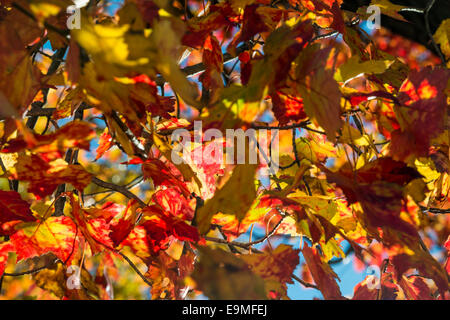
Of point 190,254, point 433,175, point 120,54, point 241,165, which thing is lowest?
point 190,254

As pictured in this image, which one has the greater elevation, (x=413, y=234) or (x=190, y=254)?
(x=413, y=234)

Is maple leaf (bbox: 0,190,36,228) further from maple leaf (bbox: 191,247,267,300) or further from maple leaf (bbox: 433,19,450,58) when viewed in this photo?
maple leaf (bbox: 433,19,450,58)

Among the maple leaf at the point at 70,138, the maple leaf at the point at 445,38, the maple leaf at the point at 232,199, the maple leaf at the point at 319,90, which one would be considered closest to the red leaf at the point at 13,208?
the maple leaf at the point at 70,138

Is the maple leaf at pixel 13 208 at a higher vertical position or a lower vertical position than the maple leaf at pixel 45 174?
lower

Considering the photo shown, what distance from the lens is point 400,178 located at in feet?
1.45

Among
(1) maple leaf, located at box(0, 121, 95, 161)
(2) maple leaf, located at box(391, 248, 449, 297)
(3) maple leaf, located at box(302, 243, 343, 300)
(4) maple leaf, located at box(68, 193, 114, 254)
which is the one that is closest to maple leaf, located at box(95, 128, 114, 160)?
(4) maple leaf, located at box(68, 193, 114, 254)

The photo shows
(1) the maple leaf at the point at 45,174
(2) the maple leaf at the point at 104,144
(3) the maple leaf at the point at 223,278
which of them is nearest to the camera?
(3) the maple leaf at the point at 223,278

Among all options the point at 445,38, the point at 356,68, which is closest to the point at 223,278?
the point at 356,68

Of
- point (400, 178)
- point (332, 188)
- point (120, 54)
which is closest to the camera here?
point (120, 54)

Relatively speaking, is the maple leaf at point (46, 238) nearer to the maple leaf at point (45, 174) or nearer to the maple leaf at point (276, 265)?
the maple leaf at point (45, 174)

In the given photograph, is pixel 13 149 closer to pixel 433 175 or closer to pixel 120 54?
pixel 120 54
